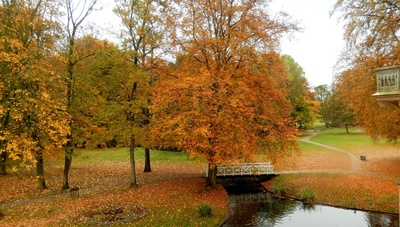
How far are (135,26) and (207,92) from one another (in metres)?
9.64

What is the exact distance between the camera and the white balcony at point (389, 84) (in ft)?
34.1

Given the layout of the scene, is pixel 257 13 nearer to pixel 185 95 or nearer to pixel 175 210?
pixel 185 95

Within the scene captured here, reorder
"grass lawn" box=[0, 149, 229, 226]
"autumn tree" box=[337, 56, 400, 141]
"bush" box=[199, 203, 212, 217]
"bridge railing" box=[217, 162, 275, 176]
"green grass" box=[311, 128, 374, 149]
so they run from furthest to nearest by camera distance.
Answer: "green grass" box=[311, 128, 374, 149]
"bridge railing" box=[217, 162, 275, 176]
"autumn tree" box=[337, 56, 400, 141]
"bush" box=[199, 203, 212, 217]
"grass lawn" box=[0, 149, 229, 226]

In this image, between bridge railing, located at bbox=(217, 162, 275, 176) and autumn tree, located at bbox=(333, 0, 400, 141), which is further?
bridge railing, located at bbox=(217, 162, 275, 176)

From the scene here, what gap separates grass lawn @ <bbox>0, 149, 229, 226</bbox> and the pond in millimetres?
1185

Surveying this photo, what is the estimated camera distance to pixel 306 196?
64.4ft

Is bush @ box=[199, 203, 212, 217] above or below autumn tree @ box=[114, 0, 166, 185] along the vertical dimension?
below

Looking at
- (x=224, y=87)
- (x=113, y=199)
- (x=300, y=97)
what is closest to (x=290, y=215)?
(x=224, y=87)

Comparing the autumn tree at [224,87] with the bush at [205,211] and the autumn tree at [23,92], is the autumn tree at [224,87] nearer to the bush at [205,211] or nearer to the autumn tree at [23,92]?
the bush at [205,211]

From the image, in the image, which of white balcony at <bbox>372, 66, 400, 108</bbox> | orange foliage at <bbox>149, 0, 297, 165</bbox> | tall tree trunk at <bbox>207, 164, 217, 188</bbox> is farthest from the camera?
tall tree trunk at <bbox>207, 164, 217, 188</bbox>

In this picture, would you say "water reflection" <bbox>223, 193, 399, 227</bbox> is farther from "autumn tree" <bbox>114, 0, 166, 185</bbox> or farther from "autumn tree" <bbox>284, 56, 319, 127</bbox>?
"autumn tree" <bbox>284, 56, 319, 127</bbox>

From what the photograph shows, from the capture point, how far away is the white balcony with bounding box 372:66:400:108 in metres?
10.4

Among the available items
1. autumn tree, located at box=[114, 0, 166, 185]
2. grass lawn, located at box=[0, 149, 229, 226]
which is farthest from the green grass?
autumn tree, located at box=[114, 0, 166, 185]

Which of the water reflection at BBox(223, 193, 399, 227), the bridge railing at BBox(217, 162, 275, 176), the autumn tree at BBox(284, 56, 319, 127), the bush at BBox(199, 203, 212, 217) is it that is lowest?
the water reflection at BBox(223, 193, 399, 227)
